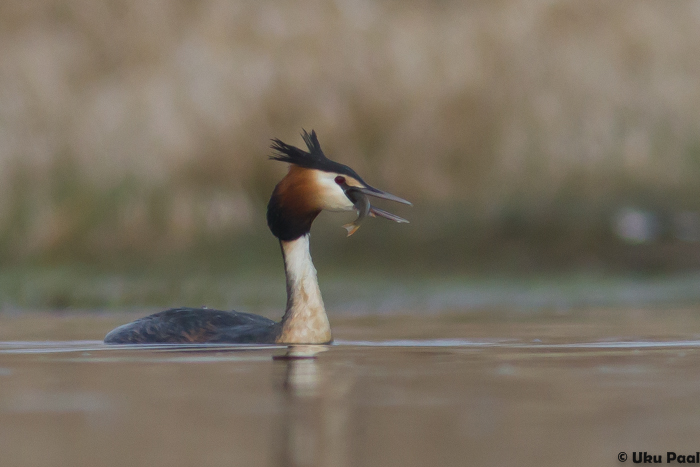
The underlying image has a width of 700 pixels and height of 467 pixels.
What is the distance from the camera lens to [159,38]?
2769cm

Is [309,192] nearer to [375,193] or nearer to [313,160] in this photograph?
[313,160]

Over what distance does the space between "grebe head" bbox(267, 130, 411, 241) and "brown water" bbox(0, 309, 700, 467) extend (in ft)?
3.47

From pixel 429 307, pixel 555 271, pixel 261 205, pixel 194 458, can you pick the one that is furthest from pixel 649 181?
pixel 194 458

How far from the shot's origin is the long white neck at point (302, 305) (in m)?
10.5

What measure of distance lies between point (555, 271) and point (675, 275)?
1.81 meters

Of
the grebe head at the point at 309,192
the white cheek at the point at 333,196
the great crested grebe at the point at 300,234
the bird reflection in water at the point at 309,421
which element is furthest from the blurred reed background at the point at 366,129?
the bird reflection in water at the point at 309,421

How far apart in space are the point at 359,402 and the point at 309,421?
69 centimetres

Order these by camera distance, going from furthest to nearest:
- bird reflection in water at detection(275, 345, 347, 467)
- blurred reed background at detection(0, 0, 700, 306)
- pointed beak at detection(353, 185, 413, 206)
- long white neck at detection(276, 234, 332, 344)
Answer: blurred reed background at detection(0, 0, 700, 306)
long white neck at detection(276, 234, 332, 344)
pointed beak at detection(353, 185, 413, 206)
bird reflection in water at detection(275, 345, 347, 467)

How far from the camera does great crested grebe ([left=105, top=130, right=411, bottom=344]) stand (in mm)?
10477

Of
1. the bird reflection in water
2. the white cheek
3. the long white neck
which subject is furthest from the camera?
the white cheek

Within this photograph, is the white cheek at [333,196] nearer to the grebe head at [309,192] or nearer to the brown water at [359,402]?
the grebe head at [309,192]

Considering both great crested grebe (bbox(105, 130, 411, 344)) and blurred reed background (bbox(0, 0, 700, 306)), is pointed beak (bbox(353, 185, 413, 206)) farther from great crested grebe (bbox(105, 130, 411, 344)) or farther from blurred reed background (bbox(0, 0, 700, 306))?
blurred reed background (bbox(0, 0, 700, 306))

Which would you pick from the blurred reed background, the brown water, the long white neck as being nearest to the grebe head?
the long white neck

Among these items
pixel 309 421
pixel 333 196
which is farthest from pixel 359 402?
pixel 333 196
